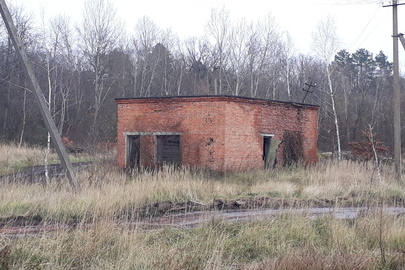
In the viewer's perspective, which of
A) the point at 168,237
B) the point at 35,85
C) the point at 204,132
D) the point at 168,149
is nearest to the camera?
the point at 168,237

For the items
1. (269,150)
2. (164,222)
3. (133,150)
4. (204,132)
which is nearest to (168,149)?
(133,150)

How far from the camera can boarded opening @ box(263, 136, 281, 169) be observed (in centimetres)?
2091

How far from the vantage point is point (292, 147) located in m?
22.4

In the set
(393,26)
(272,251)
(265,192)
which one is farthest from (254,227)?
(393,26)

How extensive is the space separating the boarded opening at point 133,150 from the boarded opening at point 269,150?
5.65 metres

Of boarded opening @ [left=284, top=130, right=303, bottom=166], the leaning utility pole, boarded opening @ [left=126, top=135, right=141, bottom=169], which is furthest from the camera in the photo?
boarded opening @ [left=284, top=130, right=303, bottom=166]

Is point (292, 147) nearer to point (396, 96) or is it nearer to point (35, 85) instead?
point (396, 96)

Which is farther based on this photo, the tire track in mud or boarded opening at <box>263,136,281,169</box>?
boarded opening at <box>263,136,281,169</box>

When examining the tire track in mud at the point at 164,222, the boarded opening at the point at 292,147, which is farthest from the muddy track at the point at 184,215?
the boarded opening at the point at 292,147

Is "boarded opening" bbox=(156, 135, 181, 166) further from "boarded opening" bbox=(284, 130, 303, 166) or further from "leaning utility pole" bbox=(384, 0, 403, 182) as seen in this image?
"leaning utility pole" bbox=(384, 0, 403, 182)

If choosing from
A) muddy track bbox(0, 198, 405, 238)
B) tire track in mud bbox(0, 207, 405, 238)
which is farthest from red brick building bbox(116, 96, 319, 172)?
tire track in mud bbox(0, 207, 405, 238)

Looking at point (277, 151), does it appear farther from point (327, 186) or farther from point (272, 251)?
point (272, 251)

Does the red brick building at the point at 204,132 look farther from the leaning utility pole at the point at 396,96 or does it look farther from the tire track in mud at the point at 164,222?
the tire track in mud at the point at 164,222

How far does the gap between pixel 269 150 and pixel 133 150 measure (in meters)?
6.11
